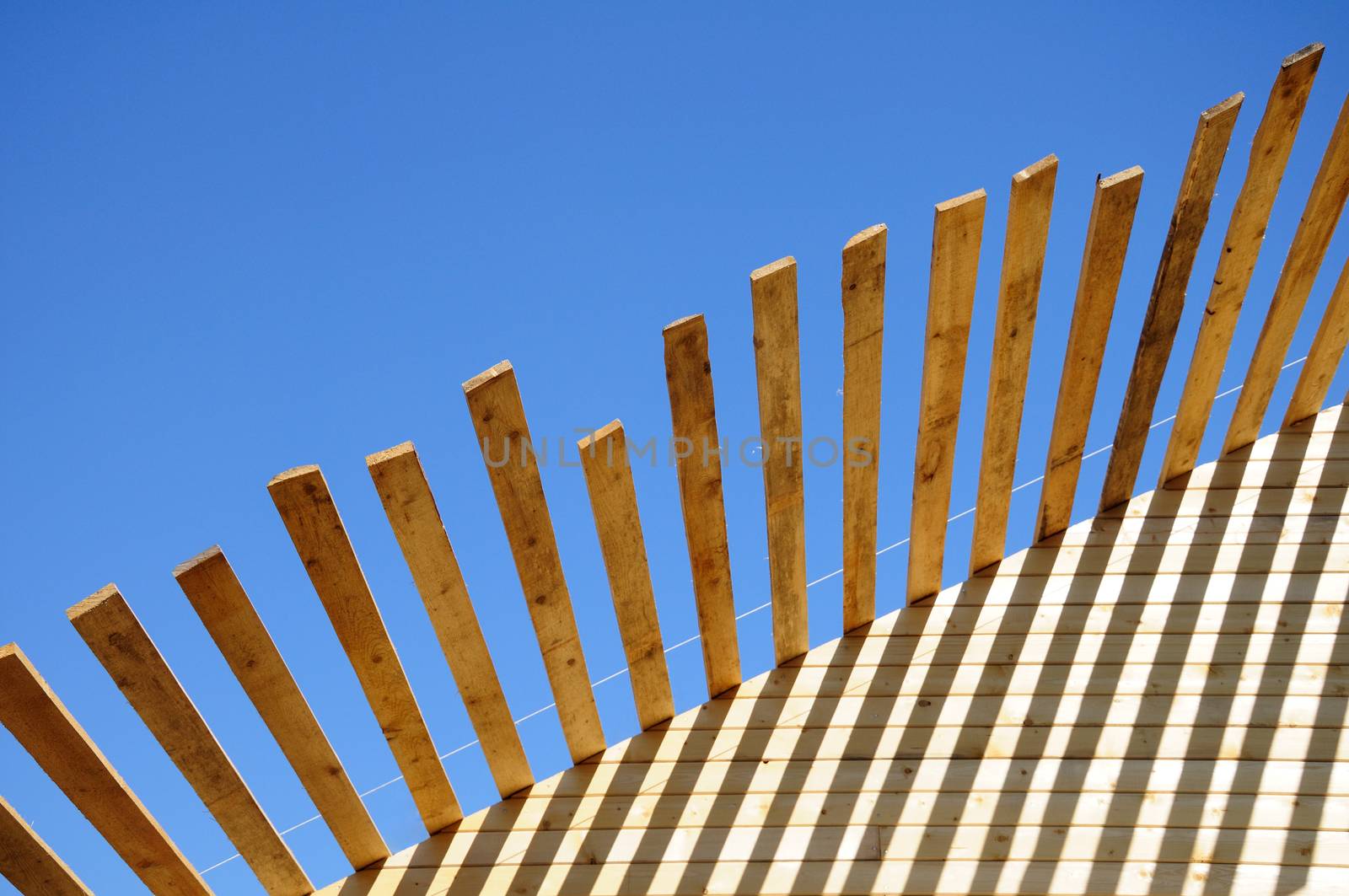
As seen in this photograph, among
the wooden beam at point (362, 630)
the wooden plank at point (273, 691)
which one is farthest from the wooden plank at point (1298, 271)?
the wooden plank at point (273, 691)

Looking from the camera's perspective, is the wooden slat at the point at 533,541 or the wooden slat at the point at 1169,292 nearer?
the wooden slat at the point at 533,541

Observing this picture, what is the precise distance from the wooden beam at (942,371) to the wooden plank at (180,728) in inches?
80.7

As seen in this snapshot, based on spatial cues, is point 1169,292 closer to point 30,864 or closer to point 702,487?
point 702,487

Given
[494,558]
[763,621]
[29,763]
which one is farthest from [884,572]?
[29,763]

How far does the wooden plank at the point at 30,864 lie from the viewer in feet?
9.46

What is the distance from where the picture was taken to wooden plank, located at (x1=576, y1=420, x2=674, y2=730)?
2953 mm

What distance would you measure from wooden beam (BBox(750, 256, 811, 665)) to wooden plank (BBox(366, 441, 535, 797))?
0.86m

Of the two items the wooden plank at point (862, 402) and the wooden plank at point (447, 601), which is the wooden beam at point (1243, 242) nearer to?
the wooden plank at point (862, 402)

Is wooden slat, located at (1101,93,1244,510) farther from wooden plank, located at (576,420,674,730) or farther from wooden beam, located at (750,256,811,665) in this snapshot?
wooden plank, located at (576,420,674,730)

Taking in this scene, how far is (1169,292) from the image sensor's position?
3318 mm

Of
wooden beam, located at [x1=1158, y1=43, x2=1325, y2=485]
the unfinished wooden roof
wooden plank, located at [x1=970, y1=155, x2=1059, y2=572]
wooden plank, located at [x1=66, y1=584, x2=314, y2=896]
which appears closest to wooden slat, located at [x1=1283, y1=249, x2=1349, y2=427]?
the unfinished wooden roof

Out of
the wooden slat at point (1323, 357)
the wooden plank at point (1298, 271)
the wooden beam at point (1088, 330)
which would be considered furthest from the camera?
the wooden slat at point (1323, 357)

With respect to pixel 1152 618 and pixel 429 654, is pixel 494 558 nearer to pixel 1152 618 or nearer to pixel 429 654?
pixel 429 654

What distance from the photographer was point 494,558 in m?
10.6
